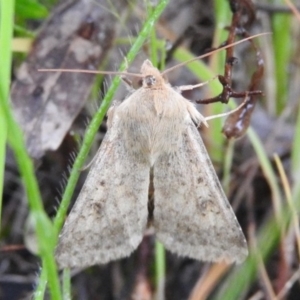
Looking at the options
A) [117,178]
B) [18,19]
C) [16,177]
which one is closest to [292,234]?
[117,178]

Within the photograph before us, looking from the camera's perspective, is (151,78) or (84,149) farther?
(151,78)

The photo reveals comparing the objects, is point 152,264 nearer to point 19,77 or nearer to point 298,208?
point 298,208

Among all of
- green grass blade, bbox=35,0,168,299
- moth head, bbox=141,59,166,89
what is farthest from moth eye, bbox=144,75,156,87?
green grass blade, bbox=35,0,168,299

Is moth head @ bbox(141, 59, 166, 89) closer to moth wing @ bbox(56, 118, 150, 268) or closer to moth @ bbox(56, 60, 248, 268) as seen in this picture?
moth @ bbox(56, 60, 248, 268)

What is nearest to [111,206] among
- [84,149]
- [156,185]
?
[156,185]

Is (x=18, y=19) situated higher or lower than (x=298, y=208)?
higher

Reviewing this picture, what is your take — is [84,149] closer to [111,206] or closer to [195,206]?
[111,206]

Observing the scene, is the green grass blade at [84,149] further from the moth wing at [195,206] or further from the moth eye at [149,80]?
the moth wing at [195,206]

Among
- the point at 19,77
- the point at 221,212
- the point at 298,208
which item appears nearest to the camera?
the point at 221,212
